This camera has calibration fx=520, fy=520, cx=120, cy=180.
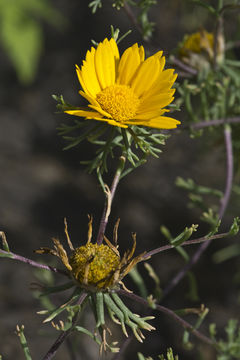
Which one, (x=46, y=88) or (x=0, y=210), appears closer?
(x=0, y=210)

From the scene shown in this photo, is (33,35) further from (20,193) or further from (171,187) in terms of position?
(171,187)

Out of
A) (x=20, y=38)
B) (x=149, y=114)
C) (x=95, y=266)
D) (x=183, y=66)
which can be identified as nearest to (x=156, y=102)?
(x=149, y=114)

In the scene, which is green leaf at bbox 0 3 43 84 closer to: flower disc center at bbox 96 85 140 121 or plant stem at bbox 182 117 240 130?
plant stem at bbox 182 117 240 130

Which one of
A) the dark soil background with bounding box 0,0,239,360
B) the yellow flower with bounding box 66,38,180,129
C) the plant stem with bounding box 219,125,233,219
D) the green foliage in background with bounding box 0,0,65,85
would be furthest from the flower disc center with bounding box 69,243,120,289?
the green foliage in background with bounding box 0,0,65,85

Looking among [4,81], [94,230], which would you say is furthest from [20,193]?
[4,81]

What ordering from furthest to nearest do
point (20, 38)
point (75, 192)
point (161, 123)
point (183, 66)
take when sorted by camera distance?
point (20, 38) → point (75, 192) → point (183, 66) → point (161, 123)

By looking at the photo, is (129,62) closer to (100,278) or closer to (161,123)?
(161,123)

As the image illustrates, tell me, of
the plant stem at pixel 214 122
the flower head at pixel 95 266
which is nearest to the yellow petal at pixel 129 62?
the flower head at pixel 95 266
